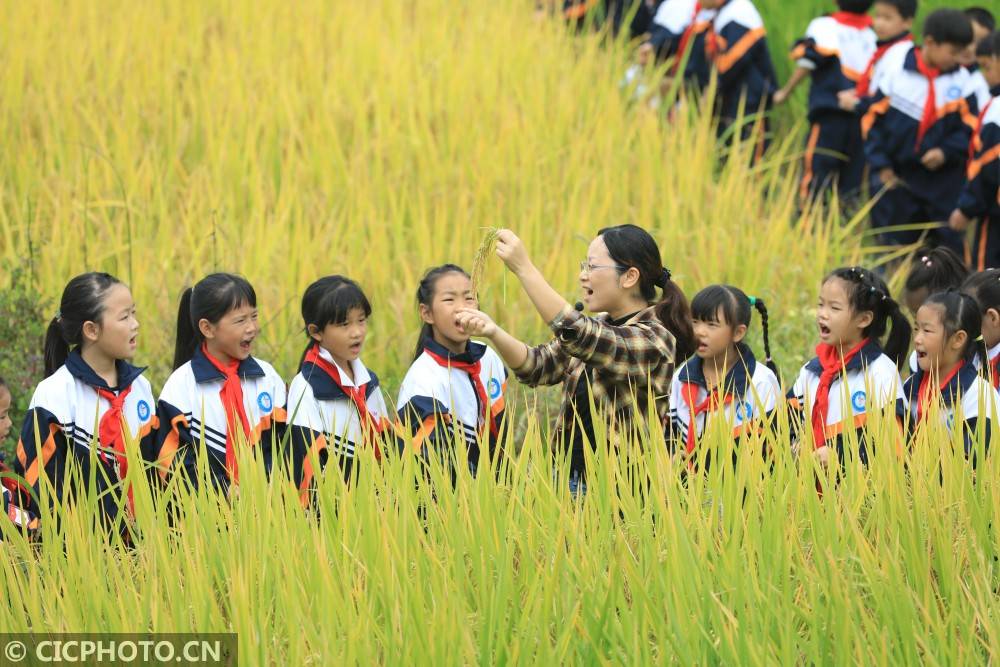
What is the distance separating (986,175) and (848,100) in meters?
1.27

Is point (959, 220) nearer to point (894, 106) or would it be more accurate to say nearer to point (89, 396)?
point (894, 106)

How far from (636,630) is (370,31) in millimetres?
5730

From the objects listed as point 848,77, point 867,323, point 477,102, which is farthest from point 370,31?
point 867,323

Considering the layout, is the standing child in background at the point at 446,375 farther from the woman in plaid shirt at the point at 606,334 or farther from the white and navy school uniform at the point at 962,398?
the white and navy school uniform at the point at 962,398

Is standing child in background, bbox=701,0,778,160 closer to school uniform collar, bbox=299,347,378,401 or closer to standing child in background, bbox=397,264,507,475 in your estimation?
standing child in background, bbox=397,264,507,475

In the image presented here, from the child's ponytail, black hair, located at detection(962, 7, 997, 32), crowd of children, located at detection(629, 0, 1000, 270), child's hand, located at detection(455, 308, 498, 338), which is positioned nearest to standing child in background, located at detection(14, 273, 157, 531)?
child's hand, located at detection(455, 308, 498, 338)

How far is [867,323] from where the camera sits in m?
3.71

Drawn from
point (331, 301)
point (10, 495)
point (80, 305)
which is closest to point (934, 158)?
point (331, 301)

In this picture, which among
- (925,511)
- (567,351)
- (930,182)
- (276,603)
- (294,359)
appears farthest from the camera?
(930,182)

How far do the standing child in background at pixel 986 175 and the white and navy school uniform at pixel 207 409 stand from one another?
10.6ft

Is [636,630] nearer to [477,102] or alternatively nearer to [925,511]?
[925,511]

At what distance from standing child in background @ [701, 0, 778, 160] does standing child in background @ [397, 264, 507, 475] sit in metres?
4.11

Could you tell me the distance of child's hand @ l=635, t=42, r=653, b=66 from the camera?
7879mm

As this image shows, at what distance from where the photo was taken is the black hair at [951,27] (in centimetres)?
591
